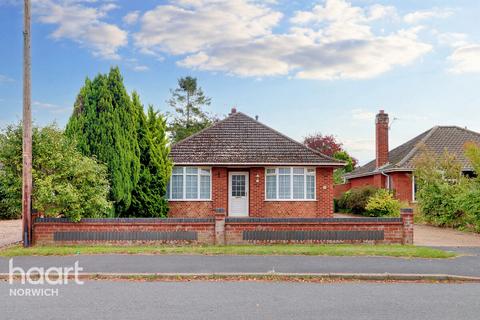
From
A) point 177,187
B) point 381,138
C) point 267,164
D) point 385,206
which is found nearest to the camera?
point 267,164

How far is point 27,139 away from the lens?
14.5 metres

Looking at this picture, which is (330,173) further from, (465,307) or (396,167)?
(465,307)

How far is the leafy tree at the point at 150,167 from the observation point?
2061cm

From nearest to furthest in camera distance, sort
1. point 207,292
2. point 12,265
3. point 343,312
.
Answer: point 343,312 < point 207,292 < point 12,265

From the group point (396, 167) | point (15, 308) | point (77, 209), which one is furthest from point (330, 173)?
point (15, 308)

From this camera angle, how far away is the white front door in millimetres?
24484

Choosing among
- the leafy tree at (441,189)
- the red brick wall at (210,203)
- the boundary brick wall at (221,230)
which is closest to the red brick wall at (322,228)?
the boundary brick wall at (221,230)

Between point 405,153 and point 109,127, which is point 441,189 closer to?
point 405,153

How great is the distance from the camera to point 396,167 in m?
29.0

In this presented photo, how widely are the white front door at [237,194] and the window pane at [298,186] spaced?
7.97 ft

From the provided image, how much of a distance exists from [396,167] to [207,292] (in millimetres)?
22564

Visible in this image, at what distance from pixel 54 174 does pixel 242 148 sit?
11.5 m

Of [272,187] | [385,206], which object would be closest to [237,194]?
[272,187]

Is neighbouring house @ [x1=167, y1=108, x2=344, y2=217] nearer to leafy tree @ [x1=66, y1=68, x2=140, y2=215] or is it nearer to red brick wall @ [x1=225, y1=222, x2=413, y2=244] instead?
leafy tree @ [x1=66, y1=68, x2=140, y2=215]
